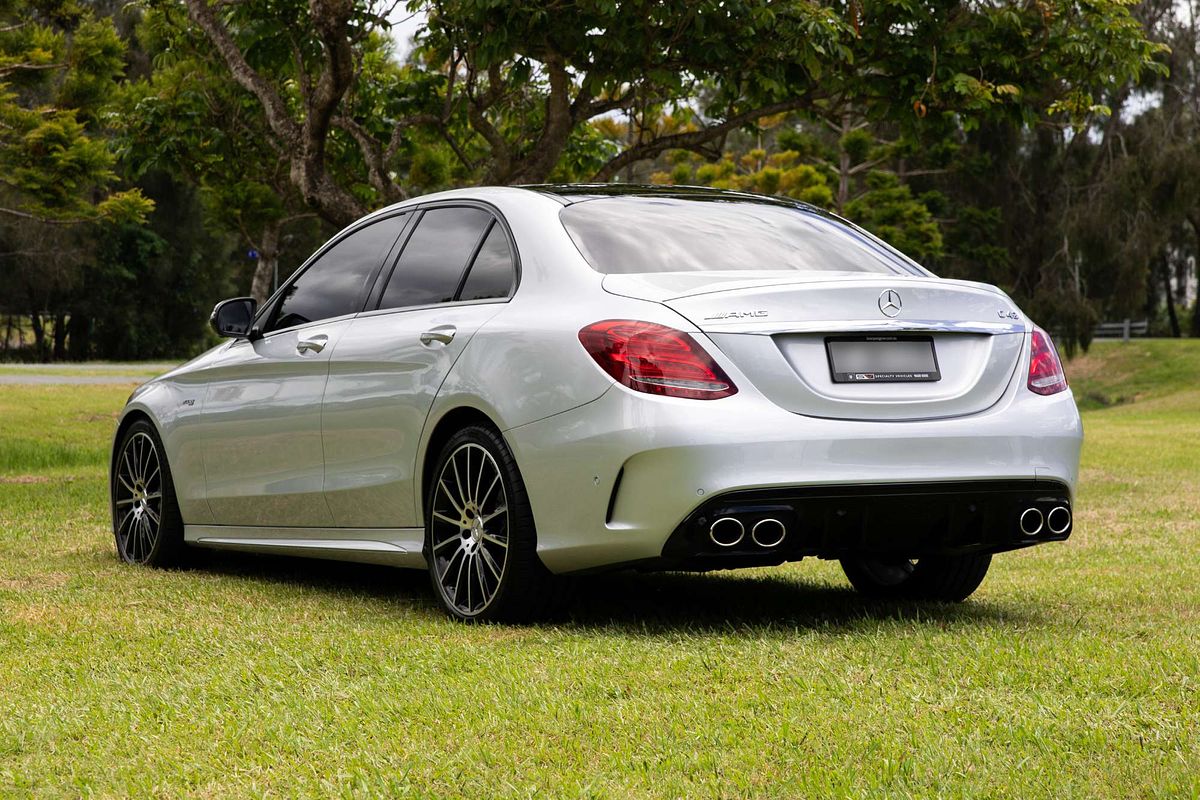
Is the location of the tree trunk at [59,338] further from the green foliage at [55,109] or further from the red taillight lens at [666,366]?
the red taillight lens at [666,366]

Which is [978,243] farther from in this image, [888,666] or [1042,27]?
[888,666]

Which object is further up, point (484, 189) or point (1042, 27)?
point (1042, 27)

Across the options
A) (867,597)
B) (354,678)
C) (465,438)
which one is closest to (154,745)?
(354,678)

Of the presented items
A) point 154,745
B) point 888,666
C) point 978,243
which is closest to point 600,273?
point 888,666

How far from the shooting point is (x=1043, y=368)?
5.47m

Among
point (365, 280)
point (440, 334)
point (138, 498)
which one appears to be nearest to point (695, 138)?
point (138, 498)

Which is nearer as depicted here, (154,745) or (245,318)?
(154,745)

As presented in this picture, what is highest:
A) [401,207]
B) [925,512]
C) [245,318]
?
[401,207]

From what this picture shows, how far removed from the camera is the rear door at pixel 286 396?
6.57 m

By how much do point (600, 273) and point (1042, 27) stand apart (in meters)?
9.98

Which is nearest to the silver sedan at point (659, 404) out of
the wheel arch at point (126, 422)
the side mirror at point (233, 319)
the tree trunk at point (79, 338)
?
the side mirror at point (233, 319)

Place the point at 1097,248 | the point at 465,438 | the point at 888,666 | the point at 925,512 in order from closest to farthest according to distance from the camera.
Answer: the point at 888,666 → the point at 925,512 → the point at 465,438 → the point at 1097,248

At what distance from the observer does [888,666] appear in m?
4.48

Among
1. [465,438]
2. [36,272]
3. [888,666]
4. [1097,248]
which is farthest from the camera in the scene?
[36,272]
